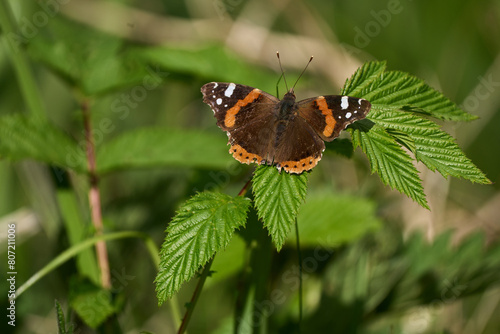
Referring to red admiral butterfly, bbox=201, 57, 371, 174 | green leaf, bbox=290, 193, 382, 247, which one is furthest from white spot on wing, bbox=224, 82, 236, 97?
green leaf, bbox=290, 193, 382, 247

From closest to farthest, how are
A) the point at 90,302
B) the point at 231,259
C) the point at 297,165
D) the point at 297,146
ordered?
the point at 297,165
the point at 297,146
the point at 90,302
the point at 231,259

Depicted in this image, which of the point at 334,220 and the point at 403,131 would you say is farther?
the point at 334,220

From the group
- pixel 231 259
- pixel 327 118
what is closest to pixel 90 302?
pixel 231 259

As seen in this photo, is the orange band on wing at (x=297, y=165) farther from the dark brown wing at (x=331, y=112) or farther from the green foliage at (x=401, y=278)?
the green foliage at (x=401, y=278)

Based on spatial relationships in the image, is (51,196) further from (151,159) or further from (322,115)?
(322,115)

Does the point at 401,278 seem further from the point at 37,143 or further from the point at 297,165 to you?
the point at 37,143

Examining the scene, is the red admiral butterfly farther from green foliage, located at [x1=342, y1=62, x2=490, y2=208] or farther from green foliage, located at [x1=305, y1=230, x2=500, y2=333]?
green foliage, located at [x1=305, y1=230, x2=500, y2=333]
